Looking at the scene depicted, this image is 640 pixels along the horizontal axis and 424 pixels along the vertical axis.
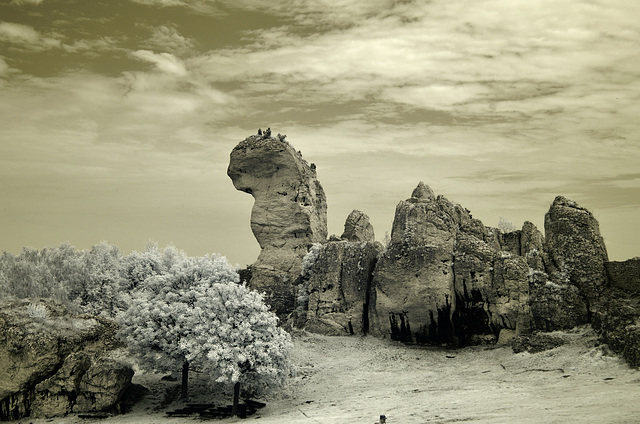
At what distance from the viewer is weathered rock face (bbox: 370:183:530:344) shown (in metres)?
39.6

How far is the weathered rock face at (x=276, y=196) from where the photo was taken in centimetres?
5744

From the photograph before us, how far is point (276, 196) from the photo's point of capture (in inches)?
2298

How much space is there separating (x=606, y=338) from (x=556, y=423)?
41.2 ft

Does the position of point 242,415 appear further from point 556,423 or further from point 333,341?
point 556,423

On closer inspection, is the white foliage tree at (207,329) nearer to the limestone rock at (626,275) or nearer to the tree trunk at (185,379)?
the tree trunk at (185,379)

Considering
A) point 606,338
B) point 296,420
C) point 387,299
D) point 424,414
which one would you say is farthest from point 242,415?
point 606,338

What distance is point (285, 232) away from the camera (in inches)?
2270

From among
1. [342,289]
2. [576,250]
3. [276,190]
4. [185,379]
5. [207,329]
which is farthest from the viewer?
[276,190]

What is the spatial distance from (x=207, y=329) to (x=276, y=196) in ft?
85.7

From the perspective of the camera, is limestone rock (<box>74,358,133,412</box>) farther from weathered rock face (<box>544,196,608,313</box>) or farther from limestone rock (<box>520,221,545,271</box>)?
limestone rock (<box>520,221,545,271</box>)

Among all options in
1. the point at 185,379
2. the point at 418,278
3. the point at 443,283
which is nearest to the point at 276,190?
the point at 418,278

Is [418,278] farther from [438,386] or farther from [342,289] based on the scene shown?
[438,386]

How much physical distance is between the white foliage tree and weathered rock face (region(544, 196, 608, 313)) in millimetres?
18274

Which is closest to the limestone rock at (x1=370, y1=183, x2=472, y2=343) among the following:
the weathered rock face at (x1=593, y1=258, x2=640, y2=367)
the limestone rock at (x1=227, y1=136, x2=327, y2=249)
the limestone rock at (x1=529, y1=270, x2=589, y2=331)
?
the limestone rock at (x1=529, y1=270, x2=589, y2=331)
